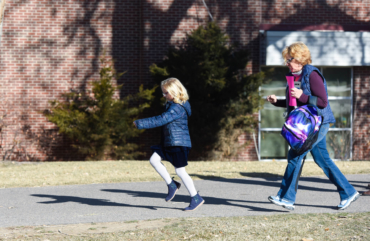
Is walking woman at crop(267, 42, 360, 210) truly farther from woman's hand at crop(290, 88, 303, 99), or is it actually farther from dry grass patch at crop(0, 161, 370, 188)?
dry grass patch at crop(0, 161, 370, 188)

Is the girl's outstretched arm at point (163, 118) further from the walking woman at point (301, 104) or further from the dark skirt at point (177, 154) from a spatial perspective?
the walking woman at point (301, 104)

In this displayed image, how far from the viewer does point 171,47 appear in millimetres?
12789

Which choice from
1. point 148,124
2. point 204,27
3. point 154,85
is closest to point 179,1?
point 204,27

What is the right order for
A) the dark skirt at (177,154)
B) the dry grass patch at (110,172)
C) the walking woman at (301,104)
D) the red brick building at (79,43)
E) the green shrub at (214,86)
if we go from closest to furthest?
the walking woman at (301,104)
the dark skirt at (177,154)
the dry grass patch at (110,172)
the green shrub at (214,86)
the red brick building at (79,43)

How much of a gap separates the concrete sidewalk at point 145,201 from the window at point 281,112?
588 cm

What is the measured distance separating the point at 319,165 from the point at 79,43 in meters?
9.82

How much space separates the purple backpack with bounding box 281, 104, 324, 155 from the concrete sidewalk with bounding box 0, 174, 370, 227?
2.96 feet

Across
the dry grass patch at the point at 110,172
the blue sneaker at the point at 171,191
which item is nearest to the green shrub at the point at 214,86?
the dry grass patch at the point at 110,172

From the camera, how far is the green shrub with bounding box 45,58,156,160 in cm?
1212

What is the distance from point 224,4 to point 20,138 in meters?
7.00

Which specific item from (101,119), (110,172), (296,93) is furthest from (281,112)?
(296,93)

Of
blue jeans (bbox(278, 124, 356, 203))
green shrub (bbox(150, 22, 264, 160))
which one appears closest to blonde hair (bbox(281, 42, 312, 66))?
blue jeans (bbox(278, 124, 356, 203))

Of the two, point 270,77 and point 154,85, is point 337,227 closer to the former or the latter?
point 154,85

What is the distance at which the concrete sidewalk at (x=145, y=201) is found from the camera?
5.39 m
